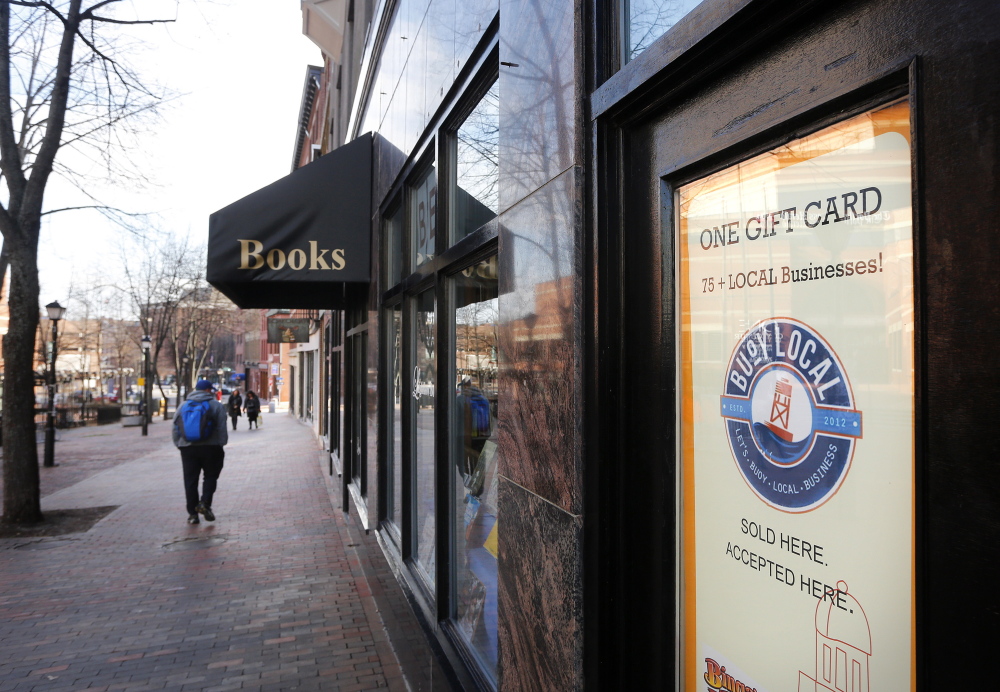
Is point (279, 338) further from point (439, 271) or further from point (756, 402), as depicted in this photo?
point (756, 402)

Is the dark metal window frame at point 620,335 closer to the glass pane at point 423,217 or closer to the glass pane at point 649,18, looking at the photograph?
the glass pane at point 649,18

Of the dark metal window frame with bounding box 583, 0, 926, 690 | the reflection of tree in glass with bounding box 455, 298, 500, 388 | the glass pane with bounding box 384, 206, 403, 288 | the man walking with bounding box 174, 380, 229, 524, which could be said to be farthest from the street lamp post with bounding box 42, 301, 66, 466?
the dark metal window frame with bounding box 583, 0, 926, 690

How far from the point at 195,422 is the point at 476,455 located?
6.73m

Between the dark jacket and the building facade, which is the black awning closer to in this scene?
the dark jacket

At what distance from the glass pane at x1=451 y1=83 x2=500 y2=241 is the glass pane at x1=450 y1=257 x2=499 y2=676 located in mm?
321

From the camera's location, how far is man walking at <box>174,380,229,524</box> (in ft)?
31.0

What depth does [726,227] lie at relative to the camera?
179 cm

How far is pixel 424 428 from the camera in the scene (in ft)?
17.6

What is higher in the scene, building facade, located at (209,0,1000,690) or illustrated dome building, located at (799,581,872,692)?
building facade, located at (209,0,1000,690)

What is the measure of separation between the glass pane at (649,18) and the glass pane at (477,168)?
1269mm

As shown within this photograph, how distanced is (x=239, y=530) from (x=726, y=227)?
9370 millimetres

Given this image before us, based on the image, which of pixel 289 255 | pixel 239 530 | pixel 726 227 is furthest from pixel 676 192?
pixel 239 530

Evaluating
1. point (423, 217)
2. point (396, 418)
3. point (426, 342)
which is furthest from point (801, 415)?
point (396, 418)

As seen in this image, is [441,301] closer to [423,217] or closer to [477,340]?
[477,340]
